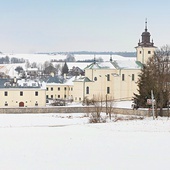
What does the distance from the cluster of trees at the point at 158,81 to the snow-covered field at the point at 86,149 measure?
50.0ft

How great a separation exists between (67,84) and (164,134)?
5574cm

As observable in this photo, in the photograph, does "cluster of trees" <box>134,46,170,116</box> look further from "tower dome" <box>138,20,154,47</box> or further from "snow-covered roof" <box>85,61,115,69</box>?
"tower dome" <box>138,20,154,47</box>

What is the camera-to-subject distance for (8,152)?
1933 cm

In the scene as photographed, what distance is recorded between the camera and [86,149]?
19.9m

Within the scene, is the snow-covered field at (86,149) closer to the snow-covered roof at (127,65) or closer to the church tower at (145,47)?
the snow-covered roof at (127,65)

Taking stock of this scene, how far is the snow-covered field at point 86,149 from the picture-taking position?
16.9 m

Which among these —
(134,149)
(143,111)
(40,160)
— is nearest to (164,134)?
(134,149)

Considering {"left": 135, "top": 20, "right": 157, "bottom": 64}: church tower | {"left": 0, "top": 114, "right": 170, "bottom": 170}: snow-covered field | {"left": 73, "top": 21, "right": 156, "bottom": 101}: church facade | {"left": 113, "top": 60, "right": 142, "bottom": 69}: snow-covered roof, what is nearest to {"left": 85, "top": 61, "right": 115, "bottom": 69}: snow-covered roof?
{"left": 73, "top": 21, "right": 156, "bottom": 101}: church facade

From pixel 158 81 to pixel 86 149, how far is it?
23371mm

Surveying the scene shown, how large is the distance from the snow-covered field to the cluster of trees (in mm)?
15242

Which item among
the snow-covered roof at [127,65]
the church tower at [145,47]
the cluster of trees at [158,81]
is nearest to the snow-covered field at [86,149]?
the cluster of trees at [158,81]

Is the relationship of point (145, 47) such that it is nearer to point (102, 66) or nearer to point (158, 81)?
point (102, 66)

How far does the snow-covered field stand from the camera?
16.9 m

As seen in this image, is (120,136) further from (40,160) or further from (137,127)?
(40,160)
